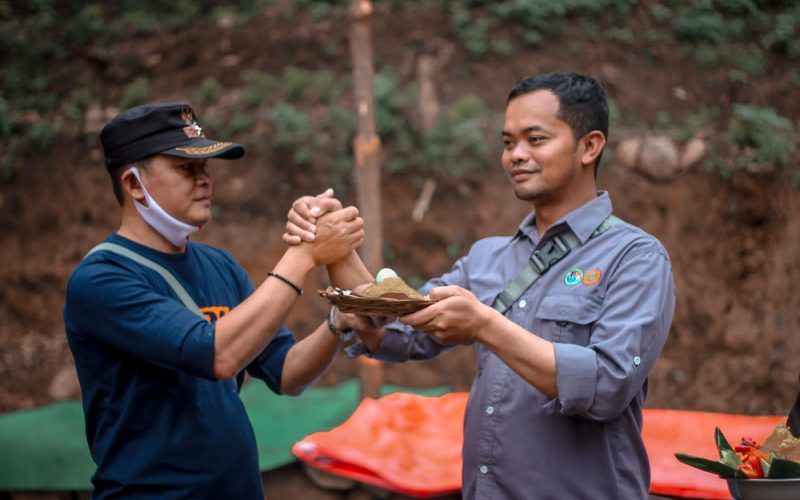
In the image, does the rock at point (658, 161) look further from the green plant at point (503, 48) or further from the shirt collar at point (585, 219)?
the shirt collar at point (585, 219)

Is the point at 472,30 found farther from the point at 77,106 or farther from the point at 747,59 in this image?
the point at 77,106

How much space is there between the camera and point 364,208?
7117mm

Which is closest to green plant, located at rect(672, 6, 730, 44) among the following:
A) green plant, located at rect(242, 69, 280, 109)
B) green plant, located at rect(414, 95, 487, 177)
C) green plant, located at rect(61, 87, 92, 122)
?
green plant, located at rect(414, 95, 487, 177)

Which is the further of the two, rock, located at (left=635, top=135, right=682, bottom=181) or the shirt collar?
rock, located at (left=635, top=135, right=682, bottom=181)

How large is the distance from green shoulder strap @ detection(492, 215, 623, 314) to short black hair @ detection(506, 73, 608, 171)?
307 millimetres

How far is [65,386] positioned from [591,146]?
7.89m

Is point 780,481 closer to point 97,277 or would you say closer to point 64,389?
point 97,277

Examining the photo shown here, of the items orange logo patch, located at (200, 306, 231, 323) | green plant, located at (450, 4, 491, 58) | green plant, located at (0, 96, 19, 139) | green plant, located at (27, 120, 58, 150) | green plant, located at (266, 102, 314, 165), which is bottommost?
orange logo patch, located at (200, 306, 231, 323)

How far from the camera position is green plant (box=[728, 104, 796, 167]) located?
941 cm

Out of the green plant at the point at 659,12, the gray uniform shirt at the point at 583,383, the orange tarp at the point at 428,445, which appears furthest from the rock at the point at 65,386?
the green plant at the point at 659,12

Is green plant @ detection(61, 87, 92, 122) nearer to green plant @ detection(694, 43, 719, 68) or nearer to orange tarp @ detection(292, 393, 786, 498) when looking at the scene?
orange tarp @ detection(292, 393, 786, 498)

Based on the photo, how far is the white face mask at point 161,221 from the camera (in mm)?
2848

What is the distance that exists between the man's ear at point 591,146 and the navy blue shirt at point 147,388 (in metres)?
1.47

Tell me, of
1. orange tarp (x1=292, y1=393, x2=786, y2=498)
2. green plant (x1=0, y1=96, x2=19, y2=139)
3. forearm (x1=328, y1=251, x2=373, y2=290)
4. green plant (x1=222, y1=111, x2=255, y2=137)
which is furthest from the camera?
green plant (x1=0, y1=96, x2=19, y2=139)
